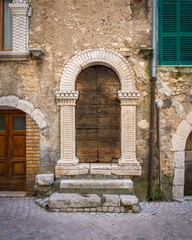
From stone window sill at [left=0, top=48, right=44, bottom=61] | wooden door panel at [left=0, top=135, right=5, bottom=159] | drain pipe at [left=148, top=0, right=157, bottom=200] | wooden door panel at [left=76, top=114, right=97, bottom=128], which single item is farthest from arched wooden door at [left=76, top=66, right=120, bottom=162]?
wooden door panel at [left=0, top=135, right=5, bottom=159]

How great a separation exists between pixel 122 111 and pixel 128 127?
395 millimetres

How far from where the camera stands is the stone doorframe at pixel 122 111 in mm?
4270

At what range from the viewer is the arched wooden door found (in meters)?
4.47

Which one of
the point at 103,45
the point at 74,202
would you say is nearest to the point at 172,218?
the point at 74,202

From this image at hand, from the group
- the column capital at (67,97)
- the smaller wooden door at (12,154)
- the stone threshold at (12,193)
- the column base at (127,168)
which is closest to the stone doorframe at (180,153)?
the column base at (127,168)

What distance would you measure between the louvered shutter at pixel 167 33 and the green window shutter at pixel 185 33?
169 mm

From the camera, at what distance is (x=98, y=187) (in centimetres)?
402

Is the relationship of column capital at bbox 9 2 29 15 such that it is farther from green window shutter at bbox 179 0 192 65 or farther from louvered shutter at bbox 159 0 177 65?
green window shutter at bbox 179 0 192 65

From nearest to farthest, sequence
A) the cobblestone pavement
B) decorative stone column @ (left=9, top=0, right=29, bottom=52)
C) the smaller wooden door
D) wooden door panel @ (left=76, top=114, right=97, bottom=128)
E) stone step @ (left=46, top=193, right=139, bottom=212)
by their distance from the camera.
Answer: the cobblestone pavement, stone step @ (left=46, top=193, right=139, bottom=212), decorative stone column @ (left=9, top=0, right=29, bottom=52), wooden door panel @ (left=76, top=114, right=97, bottom=128), the smaller wooden door

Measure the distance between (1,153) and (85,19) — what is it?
394 cm

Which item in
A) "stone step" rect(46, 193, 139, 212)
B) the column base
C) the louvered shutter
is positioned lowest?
"stone step" rect(46, 193, 139, 212)

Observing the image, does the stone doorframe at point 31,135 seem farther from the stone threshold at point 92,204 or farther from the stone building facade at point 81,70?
the stone threshold at point 92,204

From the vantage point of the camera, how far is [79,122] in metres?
4.46

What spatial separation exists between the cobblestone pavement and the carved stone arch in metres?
2.65
